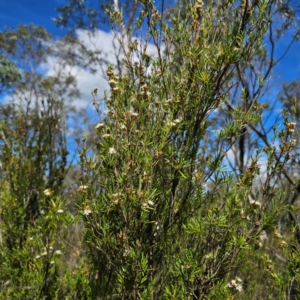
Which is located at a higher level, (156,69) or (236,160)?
(236,160)

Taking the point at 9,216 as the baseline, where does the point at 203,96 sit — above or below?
above

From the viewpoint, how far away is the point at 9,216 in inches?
147

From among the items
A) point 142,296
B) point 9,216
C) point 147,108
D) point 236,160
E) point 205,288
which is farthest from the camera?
point 236,160

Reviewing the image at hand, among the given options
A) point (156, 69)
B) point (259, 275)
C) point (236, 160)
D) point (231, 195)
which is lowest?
point (259, 275)

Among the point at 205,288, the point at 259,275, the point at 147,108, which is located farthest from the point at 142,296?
the point at 259,275

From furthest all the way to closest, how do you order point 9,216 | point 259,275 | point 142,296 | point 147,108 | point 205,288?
point 259,275 → point 9,216 → point 147,108 → point 205,288 → point 142,296

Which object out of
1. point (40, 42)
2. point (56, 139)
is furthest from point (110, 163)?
point (40, 42)

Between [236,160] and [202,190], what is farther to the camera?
[236,160]

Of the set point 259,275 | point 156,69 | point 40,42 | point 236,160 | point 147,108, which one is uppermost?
point 40,42

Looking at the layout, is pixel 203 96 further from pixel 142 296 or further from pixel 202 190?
pixel 142 296

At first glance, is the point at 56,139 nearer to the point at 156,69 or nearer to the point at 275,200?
the point at 156,69

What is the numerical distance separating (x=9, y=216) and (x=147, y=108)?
210 centimetres

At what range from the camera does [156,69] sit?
2641mm

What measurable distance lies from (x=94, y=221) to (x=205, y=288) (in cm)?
82
